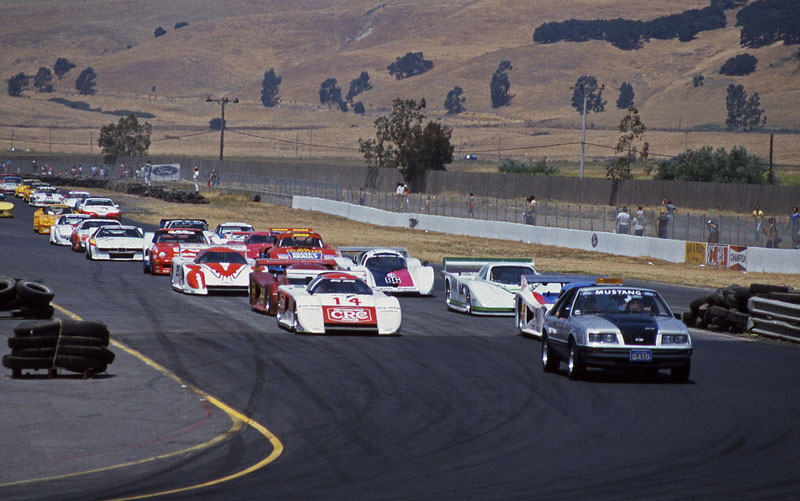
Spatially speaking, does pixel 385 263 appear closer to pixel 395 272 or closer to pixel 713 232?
pixel 395 272

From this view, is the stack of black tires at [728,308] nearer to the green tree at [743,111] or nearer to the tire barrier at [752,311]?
the tire barrier at [752,311]

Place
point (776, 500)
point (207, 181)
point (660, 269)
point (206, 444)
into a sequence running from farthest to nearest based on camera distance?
1. point (207, 181)
2. point (660, 269)
3. point (206, 444)
4. point (776, 500)

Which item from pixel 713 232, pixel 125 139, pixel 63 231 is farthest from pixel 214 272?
pixel 125 139

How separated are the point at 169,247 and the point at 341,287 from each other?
45.3ft

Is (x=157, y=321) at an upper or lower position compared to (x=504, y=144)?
lower

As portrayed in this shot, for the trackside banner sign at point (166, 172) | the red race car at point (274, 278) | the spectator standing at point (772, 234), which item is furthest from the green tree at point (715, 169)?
the red race car at point (274, 278)

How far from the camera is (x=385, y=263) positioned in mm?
31281

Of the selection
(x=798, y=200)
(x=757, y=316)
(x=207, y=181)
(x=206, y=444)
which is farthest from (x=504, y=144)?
(x=206, y=444)

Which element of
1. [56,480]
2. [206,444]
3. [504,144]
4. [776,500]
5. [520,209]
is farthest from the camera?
[504,144]

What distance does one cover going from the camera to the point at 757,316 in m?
23.6

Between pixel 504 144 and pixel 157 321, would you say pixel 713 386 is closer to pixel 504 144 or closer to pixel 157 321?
pixel 157 321

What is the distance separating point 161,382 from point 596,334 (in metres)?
6.16

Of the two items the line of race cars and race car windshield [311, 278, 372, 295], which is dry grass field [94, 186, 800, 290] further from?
race car windshield [311, 278, 372, 295]

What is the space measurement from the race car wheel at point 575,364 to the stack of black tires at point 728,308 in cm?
796
